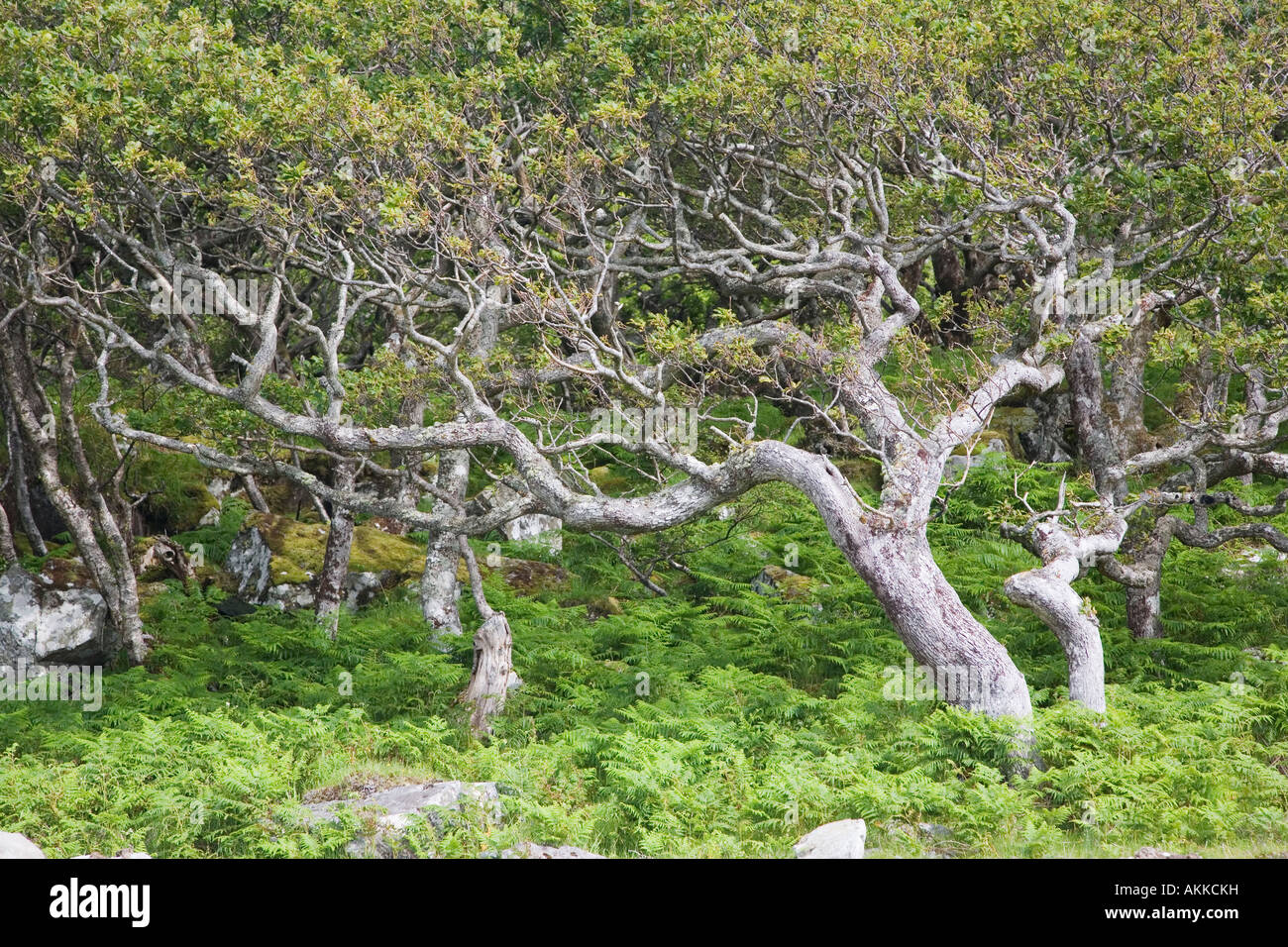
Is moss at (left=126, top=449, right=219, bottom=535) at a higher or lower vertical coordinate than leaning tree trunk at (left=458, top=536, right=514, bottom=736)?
higher

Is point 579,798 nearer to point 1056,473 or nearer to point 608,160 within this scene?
point 608,160

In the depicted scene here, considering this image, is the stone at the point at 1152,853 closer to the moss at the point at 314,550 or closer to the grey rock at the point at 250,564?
the moss at the point at 314,550

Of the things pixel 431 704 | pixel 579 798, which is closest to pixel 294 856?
pixel 579 798

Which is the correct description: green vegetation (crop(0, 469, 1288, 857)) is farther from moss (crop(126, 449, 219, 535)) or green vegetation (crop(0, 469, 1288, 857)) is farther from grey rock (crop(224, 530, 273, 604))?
moss (crop(126, 449, 219, 535))

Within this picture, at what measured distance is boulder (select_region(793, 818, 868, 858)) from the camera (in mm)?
9859

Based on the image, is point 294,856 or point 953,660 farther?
point 953,660

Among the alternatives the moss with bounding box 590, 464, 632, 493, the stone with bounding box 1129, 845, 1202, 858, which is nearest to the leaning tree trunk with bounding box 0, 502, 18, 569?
the moss with bounding box 590, 464, 632, 493

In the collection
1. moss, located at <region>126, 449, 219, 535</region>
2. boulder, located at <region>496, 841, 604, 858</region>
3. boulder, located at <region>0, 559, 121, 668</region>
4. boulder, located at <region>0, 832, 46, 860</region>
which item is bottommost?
boulder, located at <region>496, 841, 604, 858</region>

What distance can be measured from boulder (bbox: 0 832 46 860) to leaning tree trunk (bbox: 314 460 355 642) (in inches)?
345

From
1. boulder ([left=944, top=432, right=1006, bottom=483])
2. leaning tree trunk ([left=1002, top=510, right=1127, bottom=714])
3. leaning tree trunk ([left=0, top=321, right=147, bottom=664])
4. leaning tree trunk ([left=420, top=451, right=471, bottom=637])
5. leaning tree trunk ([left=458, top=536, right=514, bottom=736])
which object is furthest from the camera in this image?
boulder ([left=944, top=432, right=1006, bottom=483])

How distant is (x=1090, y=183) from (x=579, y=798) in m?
10.6

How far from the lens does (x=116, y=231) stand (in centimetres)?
1677

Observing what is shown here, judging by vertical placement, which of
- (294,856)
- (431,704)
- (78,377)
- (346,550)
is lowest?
(294,856)

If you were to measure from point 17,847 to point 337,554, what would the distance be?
9.46 metres
